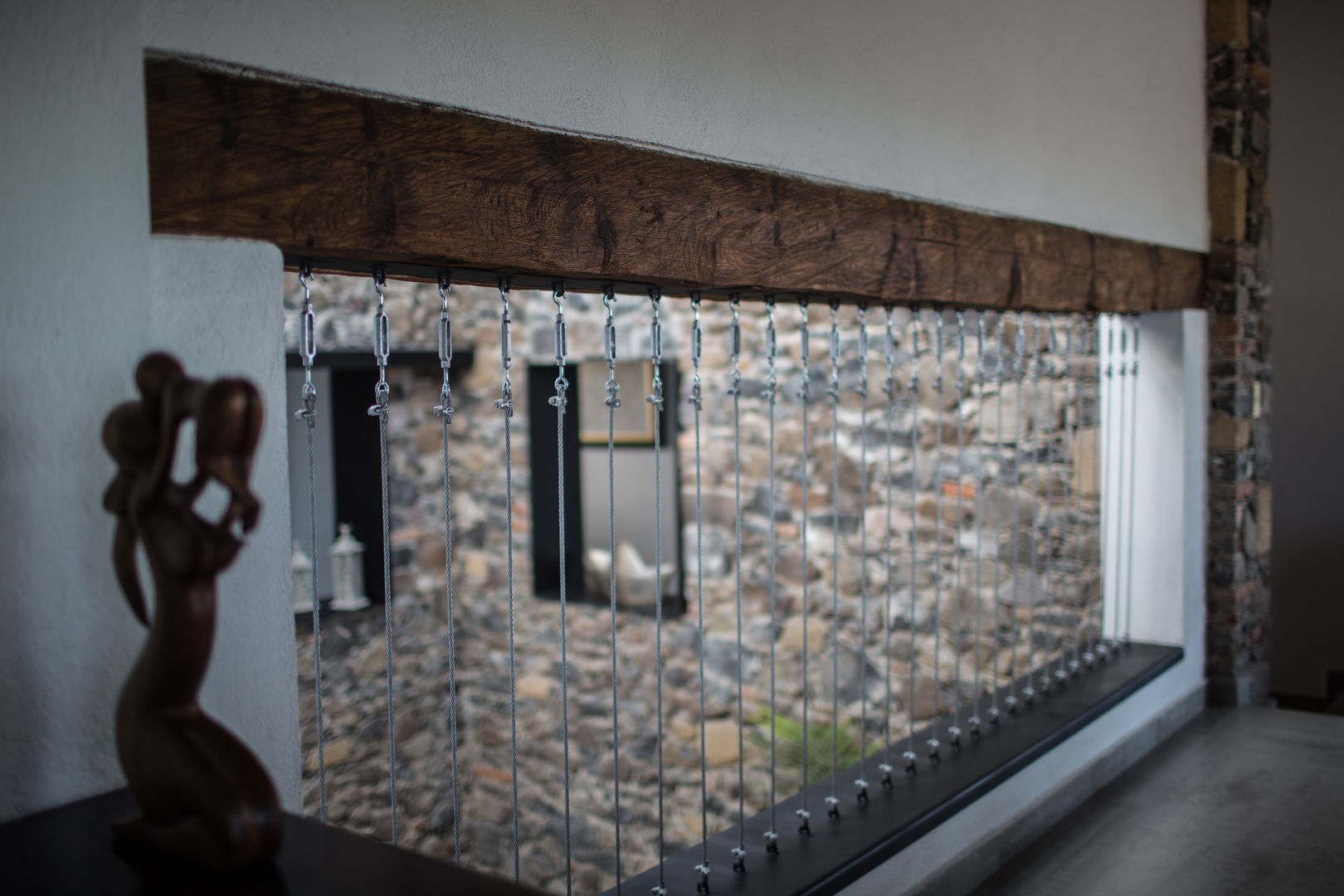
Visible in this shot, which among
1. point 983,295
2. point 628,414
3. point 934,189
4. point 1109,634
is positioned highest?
point 934,189

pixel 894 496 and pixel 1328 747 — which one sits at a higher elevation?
pixel 894 496

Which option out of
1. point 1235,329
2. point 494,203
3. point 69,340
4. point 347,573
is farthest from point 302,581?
point 1235,329

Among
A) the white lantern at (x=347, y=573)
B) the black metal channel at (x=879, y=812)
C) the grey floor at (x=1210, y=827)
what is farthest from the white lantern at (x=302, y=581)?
the grey floor at (x=1210, y=827)

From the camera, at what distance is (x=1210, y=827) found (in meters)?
2.64

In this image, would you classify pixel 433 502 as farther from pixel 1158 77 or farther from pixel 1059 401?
pixel 1158 77

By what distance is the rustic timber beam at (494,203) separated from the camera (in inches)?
48.1

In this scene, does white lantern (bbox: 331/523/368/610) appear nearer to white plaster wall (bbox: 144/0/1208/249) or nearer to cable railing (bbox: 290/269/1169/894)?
cable railing (bbox: 290/269/1169/894)

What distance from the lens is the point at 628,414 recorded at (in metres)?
4.76

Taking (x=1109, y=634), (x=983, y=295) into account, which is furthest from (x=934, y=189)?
(x=1109, y=634)

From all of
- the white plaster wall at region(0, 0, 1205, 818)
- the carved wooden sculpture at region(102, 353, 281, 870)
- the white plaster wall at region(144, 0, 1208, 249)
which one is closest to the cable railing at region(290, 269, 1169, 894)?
the white plaster wall at region(144, 0, 1208, 249)

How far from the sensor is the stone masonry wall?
12.0 feet

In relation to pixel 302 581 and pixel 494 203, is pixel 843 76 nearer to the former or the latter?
pixel 494 203

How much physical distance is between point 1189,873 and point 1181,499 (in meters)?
1.53

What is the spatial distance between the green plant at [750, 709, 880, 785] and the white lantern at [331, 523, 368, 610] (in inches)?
80.2
